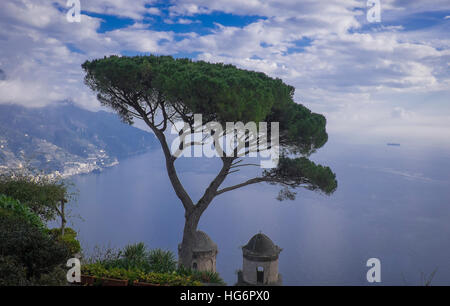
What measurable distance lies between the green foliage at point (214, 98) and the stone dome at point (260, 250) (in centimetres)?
195

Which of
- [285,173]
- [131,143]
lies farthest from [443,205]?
[131,143]

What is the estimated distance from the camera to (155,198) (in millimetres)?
93625

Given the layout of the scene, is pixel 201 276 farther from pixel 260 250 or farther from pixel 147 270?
pixel 260 250

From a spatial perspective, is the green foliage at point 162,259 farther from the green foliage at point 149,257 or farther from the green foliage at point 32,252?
the green foliage at point 32,252

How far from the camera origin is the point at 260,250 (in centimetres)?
1131

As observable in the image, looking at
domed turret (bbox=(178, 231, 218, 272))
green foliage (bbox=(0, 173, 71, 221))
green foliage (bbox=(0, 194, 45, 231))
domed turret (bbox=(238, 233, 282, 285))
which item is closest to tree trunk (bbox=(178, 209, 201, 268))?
domed turret (bbox=(178, 231, 218, 272))

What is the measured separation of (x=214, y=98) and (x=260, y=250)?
554cm

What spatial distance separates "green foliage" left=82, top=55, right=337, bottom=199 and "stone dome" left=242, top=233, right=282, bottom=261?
76.7 inches

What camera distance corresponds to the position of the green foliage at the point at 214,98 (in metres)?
8.94

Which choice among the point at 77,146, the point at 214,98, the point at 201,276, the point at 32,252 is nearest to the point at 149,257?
the point at 201,276

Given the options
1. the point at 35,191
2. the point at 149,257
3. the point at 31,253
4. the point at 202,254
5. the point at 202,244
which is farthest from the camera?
the point at 202,244
